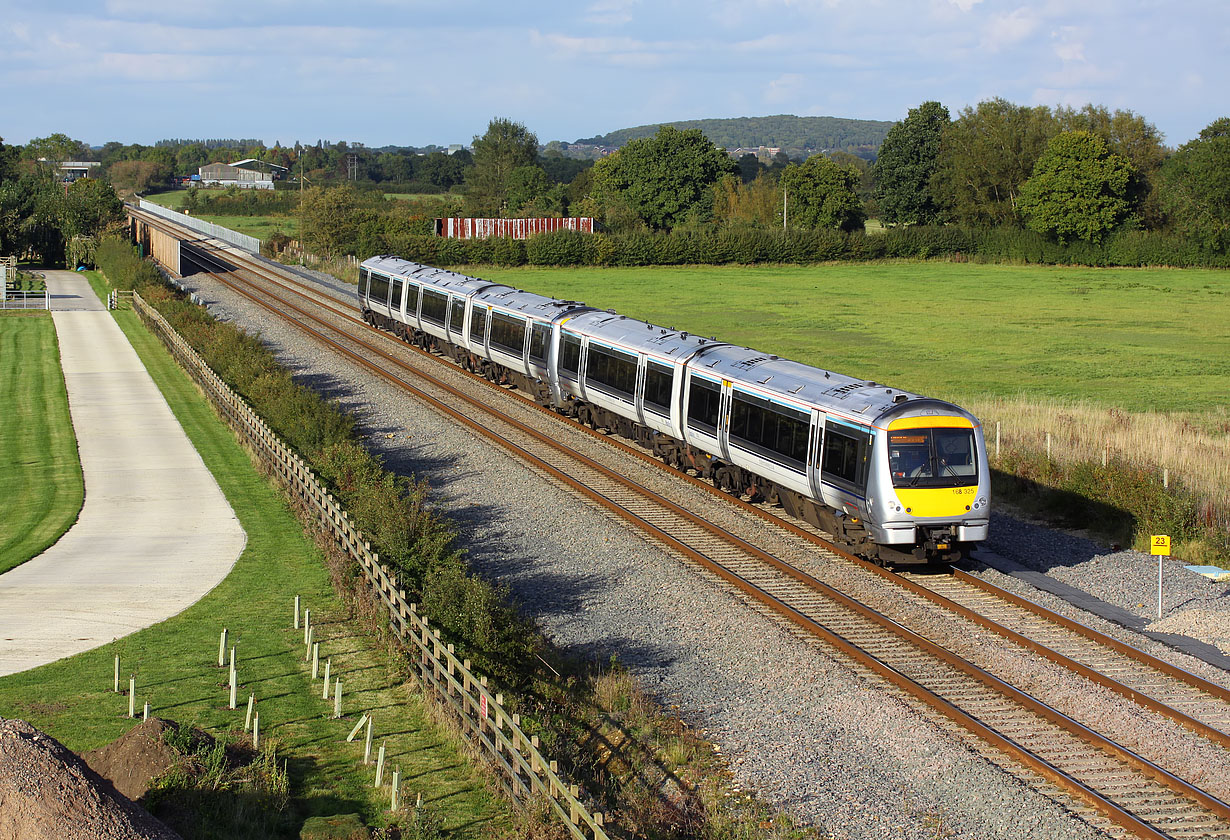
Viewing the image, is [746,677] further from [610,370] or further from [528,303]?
[528,303]

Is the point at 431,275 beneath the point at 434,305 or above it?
above

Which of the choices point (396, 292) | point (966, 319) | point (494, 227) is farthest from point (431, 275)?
point (494, 227)

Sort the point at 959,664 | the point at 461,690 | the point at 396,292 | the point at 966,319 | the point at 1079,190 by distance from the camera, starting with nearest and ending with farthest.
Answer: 1. the point at 461,690
2. the point at 959,664
3. the point at 396,292
4. the point at 966,319
5. the point at 1079,190

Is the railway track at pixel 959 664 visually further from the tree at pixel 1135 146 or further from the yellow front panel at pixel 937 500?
the tree at pixel 1135 146

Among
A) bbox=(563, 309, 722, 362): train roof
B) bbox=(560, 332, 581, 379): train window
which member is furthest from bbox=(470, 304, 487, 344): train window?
bbox=(560, 332, 581, 379): train window

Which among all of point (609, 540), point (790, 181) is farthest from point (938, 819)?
point (790, 181)

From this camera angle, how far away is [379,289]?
51000 mm

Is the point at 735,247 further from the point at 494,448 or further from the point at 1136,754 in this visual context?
the point at 1136,754

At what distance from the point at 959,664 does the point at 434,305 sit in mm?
31320

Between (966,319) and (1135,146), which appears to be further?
(1135,146)

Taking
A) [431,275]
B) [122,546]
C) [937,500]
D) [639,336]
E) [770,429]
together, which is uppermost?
[431,275]

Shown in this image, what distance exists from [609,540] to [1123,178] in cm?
9436

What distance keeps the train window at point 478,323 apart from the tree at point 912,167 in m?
86.6

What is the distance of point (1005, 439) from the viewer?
1158 inches
